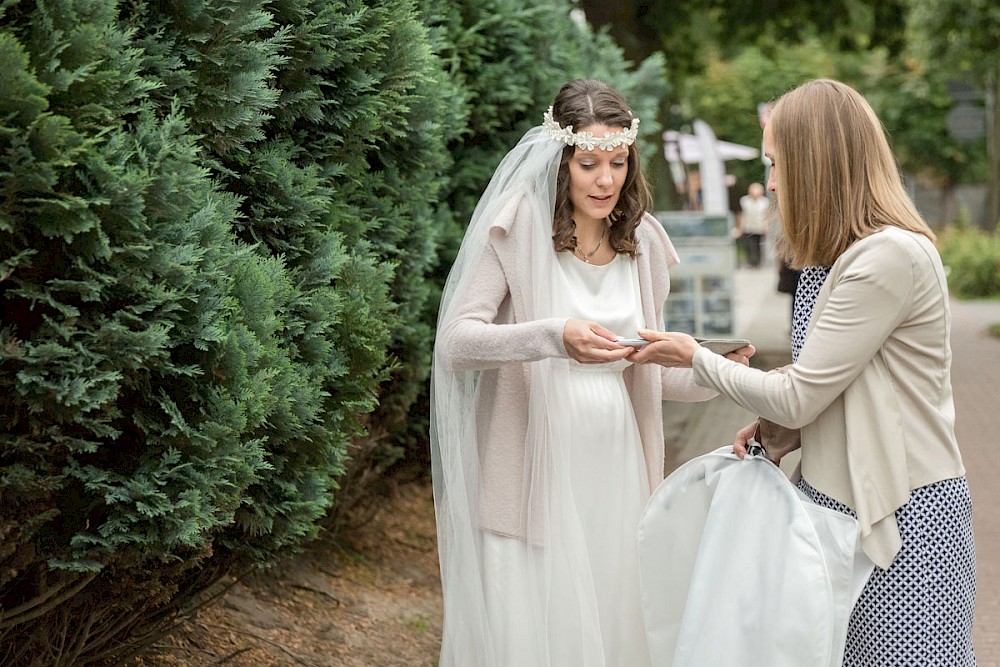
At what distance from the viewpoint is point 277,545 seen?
3.56m

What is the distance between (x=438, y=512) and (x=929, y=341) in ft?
5.28

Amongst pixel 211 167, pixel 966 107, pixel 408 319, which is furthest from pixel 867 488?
pixel 966 107

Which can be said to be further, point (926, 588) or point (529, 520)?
point (529, 520)

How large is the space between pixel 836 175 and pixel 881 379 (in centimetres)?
47

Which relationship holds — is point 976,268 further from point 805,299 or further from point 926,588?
point 926,588

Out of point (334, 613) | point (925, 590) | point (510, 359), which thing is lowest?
point (334, 613)

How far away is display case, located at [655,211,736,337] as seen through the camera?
500 inches

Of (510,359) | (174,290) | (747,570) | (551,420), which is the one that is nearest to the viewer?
(174,290)

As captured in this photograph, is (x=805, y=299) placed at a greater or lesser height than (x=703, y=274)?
greater

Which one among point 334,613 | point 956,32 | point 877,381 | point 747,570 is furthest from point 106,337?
point 956,32

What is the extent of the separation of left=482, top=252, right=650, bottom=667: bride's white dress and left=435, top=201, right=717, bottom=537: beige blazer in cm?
9

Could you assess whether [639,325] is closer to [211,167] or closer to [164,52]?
[211,167]

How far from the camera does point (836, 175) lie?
2828 millimetres

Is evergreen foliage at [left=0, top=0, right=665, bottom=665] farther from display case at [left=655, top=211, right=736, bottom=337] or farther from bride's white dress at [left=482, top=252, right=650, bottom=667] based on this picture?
display case at [left=655, top=211, right=736, bottom=337]
